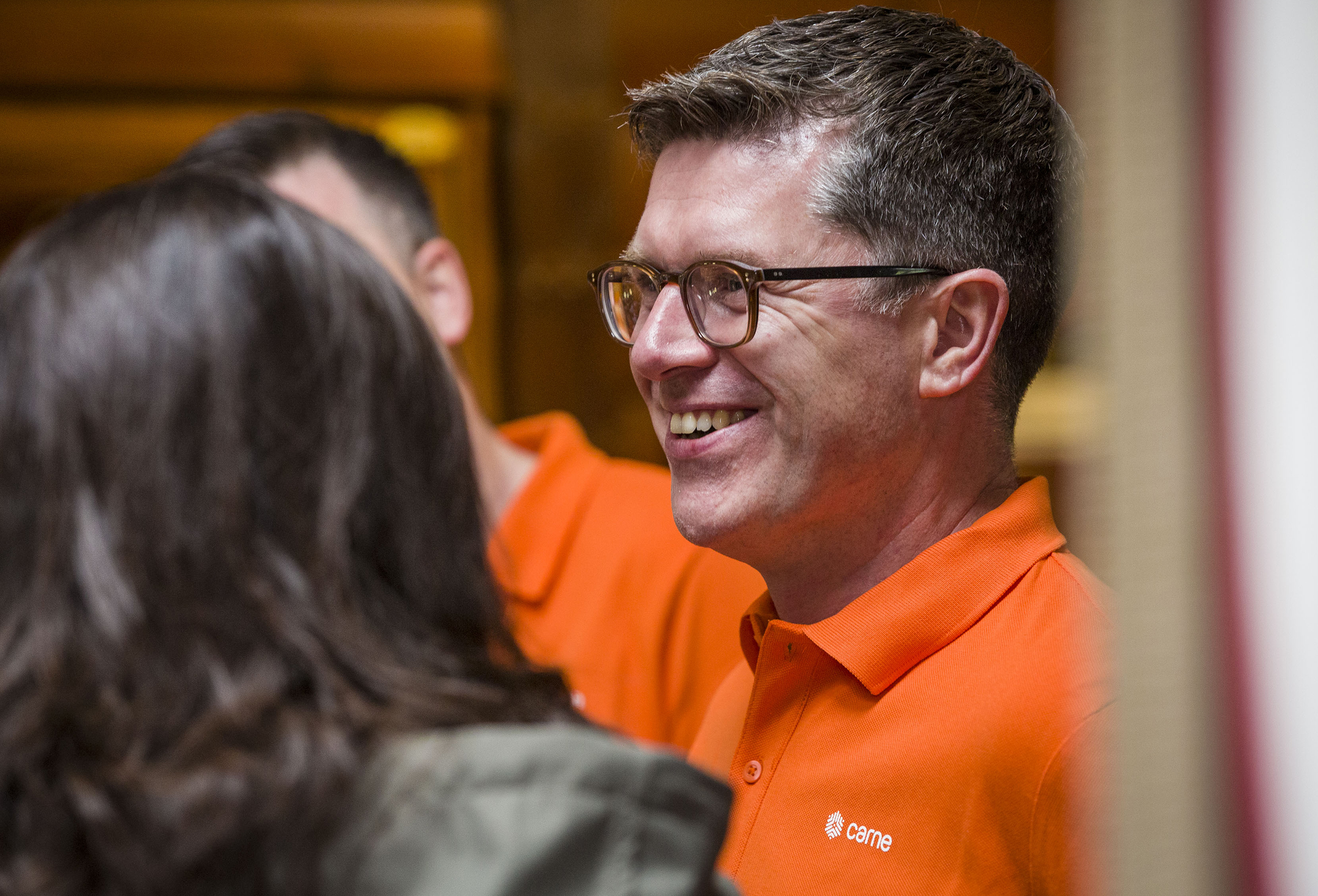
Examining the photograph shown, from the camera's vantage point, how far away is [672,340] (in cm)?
131

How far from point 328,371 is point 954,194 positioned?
736 millimetres

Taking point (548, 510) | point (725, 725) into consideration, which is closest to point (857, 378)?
point (725, 725)

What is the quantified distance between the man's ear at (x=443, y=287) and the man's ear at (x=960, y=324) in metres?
1.12

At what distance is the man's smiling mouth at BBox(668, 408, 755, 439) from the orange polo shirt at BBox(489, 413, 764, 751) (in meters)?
0.42

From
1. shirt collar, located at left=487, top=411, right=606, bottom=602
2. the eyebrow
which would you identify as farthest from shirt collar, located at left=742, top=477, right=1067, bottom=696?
shirt collar, located at left=487, top=411, right=606, bottom=602

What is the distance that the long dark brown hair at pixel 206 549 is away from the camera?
698mm

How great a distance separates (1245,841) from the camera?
1.75 feet

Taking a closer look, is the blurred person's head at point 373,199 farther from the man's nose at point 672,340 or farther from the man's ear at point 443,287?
the man's nose at point 672,340

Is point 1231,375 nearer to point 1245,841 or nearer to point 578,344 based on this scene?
point 1245,841

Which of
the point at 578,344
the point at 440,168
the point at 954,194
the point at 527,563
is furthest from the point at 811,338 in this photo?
the point at 440,168

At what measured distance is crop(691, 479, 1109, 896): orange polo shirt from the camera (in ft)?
3.47

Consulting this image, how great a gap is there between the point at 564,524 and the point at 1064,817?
1131 mm

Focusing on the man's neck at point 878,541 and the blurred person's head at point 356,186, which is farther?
the blurred person's head at point 356,186

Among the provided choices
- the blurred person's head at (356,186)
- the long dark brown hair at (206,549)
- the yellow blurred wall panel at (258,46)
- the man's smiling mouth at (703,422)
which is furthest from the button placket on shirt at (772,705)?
the yellow blurred wall panel at (258,46)
